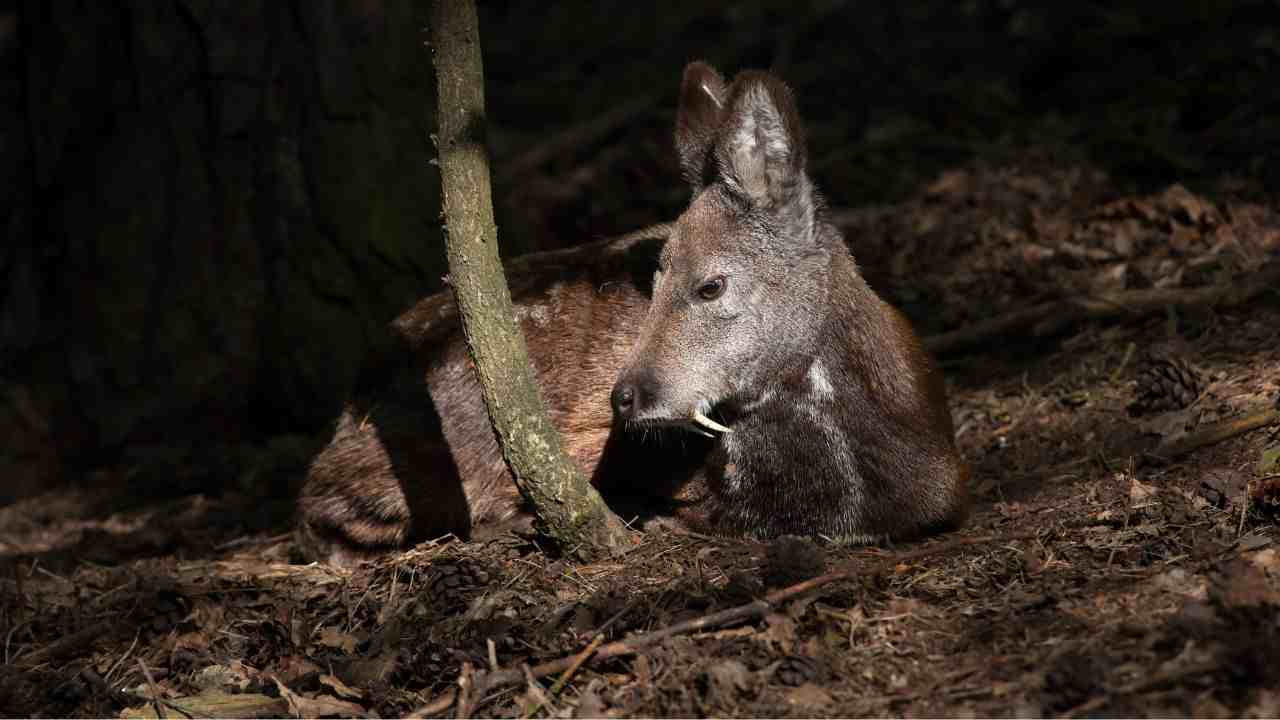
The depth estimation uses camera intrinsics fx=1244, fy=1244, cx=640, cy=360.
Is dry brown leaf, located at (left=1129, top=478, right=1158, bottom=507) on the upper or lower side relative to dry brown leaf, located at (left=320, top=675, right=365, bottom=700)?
upper

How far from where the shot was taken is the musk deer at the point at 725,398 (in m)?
5.33

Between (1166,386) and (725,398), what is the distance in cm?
226

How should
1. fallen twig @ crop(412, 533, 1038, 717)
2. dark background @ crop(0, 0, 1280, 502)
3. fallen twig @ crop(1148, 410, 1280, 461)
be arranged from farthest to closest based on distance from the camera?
dark background @ crop(0, 0, 1280, 502), fallen twig @ crop(1148, 410, 1280, 461), fallen twig @ crop(412, 533, 1038, 717)

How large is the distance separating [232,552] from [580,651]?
2948 mm

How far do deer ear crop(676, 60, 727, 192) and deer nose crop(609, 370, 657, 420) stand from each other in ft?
3.65

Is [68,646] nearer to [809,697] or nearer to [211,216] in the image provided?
[809,697]

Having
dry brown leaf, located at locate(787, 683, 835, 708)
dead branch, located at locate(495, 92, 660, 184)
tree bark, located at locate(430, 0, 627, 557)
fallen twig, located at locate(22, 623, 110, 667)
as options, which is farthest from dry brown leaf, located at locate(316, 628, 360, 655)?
dead branch, located at locate(495, 92, 660, 184)

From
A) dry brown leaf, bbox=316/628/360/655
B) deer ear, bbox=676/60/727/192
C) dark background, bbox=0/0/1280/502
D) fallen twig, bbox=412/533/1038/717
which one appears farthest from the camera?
dark background, bbox=0/0/1280/502

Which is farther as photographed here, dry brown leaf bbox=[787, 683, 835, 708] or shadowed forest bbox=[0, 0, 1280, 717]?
shadowed forest bbox=[0, 0, 1280, 717]

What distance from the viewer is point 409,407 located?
6.13 metres

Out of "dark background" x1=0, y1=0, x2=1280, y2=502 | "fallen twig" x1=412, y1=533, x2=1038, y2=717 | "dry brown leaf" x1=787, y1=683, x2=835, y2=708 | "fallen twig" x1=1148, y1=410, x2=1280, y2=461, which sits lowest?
"dry brown leaf" x1=787, y1=683, x2=835, y2=708

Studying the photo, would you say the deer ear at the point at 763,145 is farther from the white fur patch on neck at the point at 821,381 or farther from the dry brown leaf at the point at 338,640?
the dry brown leaf at the point at 338,640

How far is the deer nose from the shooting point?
5.10m

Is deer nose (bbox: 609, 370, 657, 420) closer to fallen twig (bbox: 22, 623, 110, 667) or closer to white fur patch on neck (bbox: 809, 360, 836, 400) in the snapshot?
white fur patch on neck (bbox: 809, 360, 836, 400)
